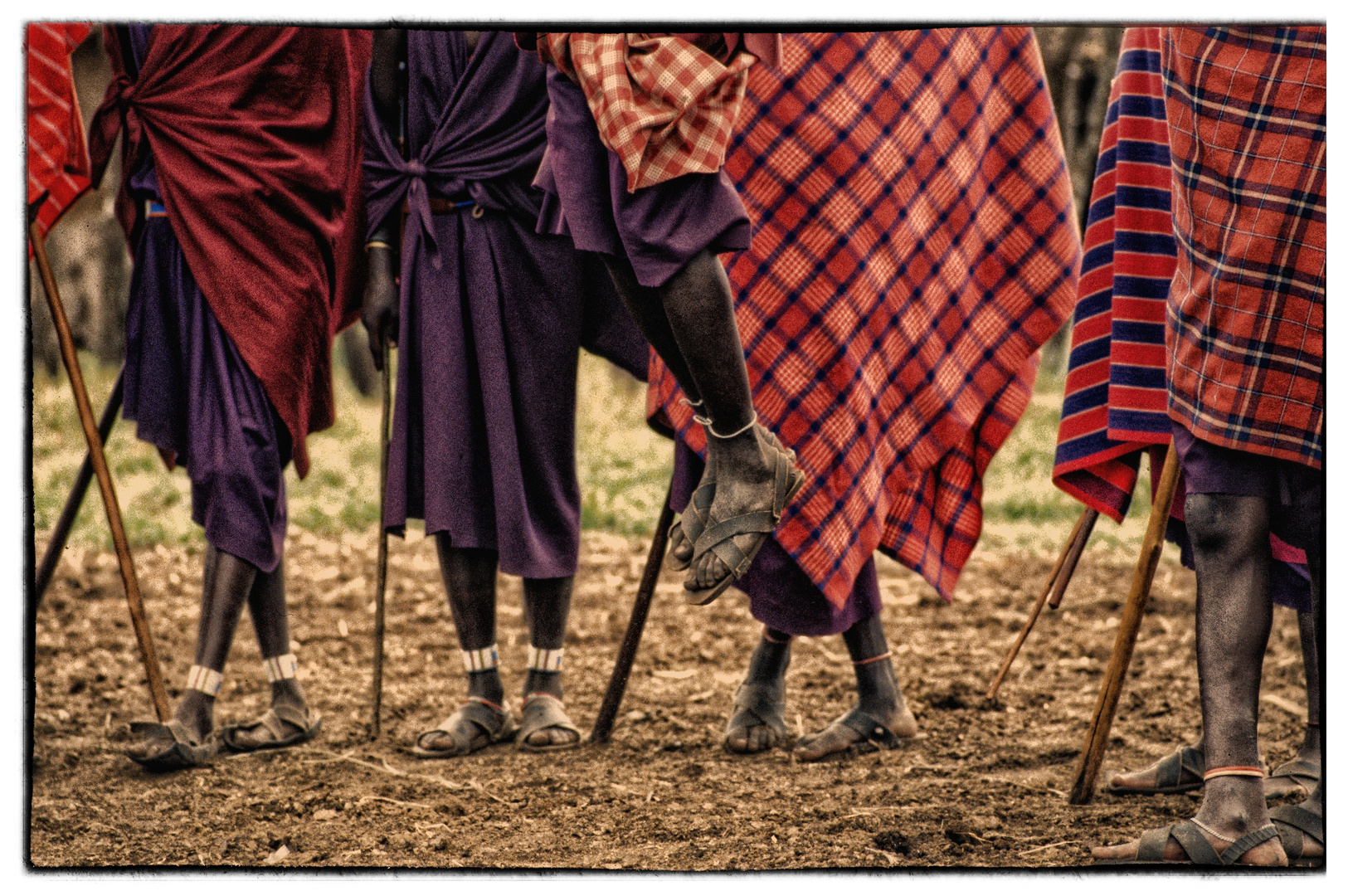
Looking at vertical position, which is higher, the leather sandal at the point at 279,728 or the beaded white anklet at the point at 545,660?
the beaded white anklet at the point at 545,660

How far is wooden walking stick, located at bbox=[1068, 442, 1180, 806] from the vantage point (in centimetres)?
314

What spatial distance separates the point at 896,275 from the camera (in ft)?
12.9

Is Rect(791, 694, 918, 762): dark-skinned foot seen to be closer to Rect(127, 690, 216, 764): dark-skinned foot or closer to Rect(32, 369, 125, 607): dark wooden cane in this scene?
Rect(127, 690, 216, 764): dark-skinned foot

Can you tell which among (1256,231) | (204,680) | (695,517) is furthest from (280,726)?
(1256,231)

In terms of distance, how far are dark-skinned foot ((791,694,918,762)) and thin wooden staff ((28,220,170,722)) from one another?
1819 mm

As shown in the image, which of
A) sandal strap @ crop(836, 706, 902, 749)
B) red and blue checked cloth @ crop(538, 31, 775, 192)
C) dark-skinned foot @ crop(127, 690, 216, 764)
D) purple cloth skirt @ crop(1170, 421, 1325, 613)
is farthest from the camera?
sandal strap @ crop(836, 706, 902, 749)

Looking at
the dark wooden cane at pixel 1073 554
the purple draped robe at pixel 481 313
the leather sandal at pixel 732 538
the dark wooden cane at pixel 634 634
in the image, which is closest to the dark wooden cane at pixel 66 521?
the purple draped robe at pixel 481 313

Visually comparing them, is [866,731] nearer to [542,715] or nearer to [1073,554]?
[1073,554]

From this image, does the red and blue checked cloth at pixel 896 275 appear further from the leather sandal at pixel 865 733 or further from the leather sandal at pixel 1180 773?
the leather sandal at pixel 1180 773

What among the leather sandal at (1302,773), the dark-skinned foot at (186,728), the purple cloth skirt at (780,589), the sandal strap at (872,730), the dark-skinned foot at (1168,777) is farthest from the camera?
the sandal strap at (872,730)

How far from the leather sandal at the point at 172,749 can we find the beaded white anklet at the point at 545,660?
3.12 feet

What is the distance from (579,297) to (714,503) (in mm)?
1313

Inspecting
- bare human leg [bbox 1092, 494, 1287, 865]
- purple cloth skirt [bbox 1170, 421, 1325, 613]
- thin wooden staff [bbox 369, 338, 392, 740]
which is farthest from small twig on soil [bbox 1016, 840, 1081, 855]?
thin wooden staff [bbox 369, 338, 392, 740]

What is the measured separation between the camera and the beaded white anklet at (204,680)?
12.7 ft
